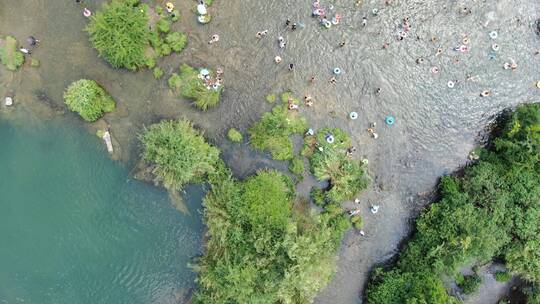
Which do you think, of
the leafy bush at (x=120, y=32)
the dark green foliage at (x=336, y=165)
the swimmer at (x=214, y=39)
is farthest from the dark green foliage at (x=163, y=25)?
the dark green foliage at (x=336, y=165)

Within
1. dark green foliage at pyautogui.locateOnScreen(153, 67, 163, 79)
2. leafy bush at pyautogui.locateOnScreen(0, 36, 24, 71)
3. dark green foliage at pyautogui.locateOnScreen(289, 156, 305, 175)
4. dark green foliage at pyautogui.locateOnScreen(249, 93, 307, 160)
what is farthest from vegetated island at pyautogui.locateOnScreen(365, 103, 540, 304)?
leafy bush at pyautogui.locateOnScreen(0, 36, 24, 71)

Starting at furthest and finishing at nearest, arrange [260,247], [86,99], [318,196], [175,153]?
1. [318,196]
2. [86,99]
3. [175,153]
4. [260,247]

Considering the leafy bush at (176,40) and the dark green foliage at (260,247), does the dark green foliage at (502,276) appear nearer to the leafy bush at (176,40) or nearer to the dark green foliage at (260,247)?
the dark green foliage at (260,247)

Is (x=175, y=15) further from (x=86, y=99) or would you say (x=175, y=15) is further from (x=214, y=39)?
(x=86, y=99)

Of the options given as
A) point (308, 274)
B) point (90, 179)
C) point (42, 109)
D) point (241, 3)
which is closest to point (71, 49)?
point (42, 109)

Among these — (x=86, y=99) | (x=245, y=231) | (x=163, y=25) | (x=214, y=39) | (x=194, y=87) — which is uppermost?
(x=214, y=39)

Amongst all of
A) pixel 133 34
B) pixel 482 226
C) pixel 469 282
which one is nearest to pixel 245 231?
pixel 133 34

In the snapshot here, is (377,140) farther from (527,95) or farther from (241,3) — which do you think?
(241,3)
